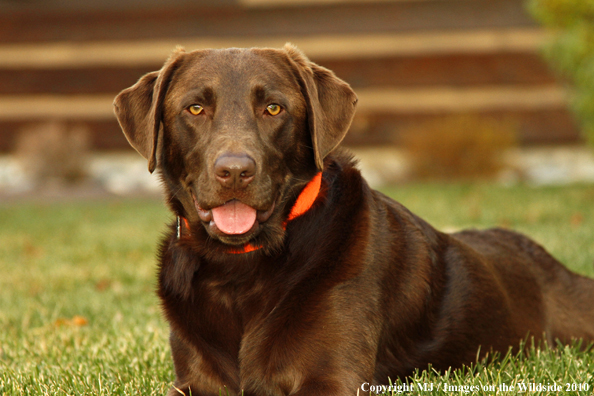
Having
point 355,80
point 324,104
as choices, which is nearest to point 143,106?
point 324,104

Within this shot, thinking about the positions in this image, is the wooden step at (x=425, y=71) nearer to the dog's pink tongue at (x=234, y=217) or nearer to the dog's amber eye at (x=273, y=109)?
the dog's amber eye at (x=273, y=109)

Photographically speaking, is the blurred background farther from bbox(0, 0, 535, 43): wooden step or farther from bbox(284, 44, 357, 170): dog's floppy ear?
bbox(284, 44, 357, 170): dog's floppy ear

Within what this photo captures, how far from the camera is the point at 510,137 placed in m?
14.2

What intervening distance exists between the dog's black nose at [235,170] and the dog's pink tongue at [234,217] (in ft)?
0.48

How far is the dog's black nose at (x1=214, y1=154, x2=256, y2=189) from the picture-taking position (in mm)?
2586

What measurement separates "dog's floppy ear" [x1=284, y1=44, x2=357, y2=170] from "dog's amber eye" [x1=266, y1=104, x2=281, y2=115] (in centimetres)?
14

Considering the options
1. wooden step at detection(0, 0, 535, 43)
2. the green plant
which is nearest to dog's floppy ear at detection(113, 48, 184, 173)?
the green plant

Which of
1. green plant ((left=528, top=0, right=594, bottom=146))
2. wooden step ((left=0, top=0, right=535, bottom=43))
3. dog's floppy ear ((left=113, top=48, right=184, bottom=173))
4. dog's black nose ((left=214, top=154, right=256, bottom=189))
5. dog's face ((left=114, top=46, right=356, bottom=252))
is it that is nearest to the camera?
dog's black nose ((left=214, top=154, right=256, bottom=189))

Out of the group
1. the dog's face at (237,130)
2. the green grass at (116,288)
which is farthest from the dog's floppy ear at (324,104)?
the green grass at (116,288)

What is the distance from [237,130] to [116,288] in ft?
10.5

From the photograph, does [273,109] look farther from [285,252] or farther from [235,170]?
[285,252]

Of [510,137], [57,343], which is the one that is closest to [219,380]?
[57,343]

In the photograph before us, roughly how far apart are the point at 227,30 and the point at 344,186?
46.3 feet

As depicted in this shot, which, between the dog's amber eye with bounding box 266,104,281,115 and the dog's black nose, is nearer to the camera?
the dog's black nose
